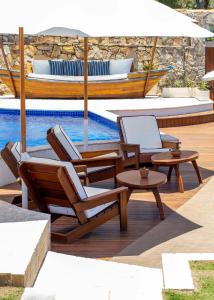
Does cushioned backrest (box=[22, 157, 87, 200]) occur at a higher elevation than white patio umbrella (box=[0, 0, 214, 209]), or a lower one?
lower

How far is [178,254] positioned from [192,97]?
1326 centimetres

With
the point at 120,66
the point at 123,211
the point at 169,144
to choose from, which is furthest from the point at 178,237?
the point at 120,66

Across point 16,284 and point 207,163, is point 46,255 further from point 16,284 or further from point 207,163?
point 207,163

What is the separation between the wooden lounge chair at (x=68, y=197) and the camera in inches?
236

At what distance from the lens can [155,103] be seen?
657 inches

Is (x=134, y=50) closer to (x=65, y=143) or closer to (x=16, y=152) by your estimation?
(x=65, y=143)

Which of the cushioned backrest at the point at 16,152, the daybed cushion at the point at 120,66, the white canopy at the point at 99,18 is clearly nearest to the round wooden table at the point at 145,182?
the cushioned backrest at the point at 16,152

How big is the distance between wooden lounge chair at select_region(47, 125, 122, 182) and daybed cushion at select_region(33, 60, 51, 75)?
1097 centimetres

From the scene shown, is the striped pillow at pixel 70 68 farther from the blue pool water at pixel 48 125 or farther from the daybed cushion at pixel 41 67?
the blue pool water at pixel 48 125

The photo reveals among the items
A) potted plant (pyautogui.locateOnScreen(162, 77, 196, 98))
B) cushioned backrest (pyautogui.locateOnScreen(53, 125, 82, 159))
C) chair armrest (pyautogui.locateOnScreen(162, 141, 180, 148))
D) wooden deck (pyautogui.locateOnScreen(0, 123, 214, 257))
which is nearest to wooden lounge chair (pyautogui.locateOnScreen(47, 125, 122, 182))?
cushioned backrest (pyautogui.locateOnScreen(53, 125, 82, 159))

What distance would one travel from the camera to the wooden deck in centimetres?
→ 608

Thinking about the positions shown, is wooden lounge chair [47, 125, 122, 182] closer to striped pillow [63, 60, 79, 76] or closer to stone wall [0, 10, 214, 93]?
striped pillow [63, 60, 79, 76]

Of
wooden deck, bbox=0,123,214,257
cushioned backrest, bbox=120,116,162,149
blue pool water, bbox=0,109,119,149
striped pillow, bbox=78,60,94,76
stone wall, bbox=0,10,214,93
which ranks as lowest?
wooden deck, bbox=0,123,214,257

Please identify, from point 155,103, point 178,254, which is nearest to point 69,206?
point 178,254
